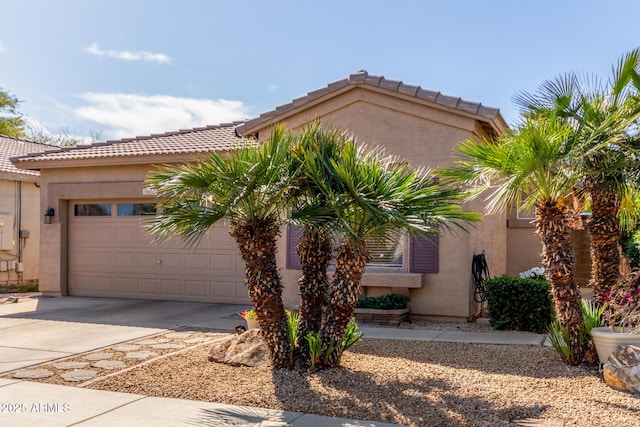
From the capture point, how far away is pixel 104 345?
9008mm

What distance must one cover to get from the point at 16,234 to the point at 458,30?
1451 cm

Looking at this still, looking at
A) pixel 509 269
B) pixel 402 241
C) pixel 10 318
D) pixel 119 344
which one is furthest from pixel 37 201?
pixel 509 269

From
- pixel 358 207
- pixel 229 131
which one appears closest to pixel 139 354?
pixel 358 207

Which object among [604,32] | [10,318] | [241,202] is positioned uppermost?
[604,32]

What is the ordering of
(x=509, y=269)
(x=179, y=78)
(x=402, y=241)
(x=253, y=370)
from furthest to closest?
(x=179, y=78)
(x=509, y=269)
(x=402, y=241)
(x=253, y=370)

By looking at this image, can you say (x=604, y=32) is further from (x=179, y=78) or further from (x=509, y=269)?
(x=179, y=78)

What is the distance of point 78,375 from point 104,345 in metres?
1.81

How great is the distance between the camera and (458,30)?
12.3 m

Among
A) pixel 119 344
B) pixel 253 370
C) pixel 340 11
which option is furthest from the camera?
pixel 340 11

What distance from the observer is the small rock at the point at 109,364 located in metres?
7.68

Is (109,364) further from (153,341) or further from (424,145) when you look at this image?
(424,145)

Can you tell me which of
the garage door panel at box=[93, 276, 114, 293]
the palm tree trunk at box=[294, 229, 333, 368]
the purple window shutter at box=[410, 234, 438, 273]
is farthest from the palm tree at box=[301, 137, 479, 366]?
the garage door panel at box=[93, 276, 114, 293]

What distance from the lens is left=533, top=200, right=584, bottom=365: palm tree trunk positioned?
7.15 meters

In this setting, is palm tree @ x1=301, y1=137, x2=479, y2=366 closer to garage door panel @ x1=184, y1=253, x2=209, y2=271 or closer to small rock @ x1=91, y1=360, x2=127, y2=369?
small rock @ x1=91, y1=360, x2=127, y2=369
